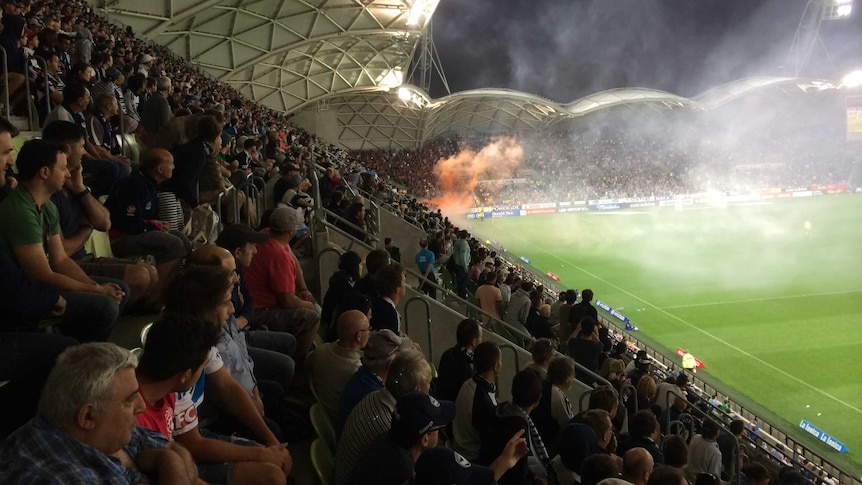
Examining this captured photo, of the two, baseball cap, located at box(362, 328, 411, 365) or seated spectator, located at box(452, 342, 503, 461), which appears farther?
seated spectator, located at box(452, 342, 503, 461)

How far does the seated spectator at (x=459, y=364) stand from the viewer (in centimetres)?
532

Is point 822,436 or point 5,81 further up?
point 5,81

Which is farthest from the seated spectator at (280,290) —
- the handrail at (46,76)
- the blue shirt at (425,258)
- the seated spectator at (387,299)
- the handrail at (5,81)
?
the blue shirt at (425,258)

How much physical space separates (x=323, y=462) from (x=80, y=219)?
212cm

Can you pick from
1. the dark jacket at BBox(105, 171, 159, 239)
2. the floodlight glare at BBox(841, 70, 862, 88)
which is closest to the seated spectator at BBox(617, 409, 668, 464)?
the dark jacket at BBox(105, 171, 159, 239)

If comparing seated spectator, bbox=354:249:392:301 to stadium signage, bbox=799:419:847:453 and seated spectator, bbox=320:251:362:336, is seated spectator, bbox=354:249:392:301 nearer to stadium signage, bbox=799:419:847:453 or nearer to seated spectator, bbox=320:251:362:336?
seated spectator, bbox=320:251:362:336

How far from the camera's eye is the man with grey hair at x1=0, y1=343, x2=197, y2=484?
210 centimetres

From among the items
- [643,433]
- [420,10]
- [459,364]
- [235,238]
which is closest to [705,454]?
[643,433]

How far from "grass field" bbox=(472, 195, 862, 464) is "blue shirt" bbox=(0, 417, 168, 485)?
15.2 m

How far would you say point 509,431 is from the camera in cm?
424

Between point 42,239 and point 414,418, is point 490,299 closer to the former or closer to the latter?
point 414,418

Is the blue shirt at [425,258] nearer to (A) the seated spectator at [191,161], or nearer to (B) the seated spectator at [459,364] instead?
(A) the seated spectator at [191,161]

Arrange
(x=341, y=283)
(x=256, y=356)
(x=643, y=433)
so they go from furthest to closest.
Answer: (x=341, y=283)
(x=643, y=433)
(x=256, y=356)

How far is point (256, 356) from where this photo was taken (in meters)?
4.46
